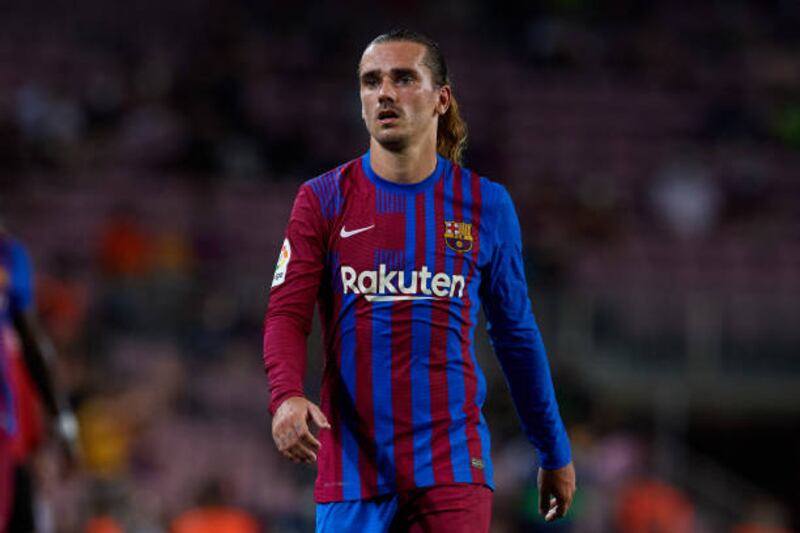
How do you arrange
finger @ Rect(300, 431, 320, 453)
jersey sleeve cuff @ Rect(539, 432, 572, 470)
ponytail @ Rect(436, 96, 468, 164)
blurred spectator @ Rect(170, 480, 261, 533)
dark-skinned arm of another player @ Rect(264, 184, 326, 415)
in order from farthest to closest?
1. blurred spectator @ Rect(170, 480, 261, 533)
2. ponytail @ Rect(436, 96, 468, 164)
3. jersey sleeve cuff @ Rect(539, 432, 572, 470)
4. dark-skinned arm of another player @ Rect(264, 184, 326, 415)
5. finger @ Rect(300, 431, 320, 453)

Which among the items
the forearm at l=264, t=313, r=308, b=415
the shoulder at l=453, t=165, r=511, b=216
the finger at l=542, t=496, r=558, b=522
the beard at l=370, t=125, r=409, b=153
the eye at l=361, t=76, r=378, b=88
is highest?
the eye at l=361, t=76, r=378, b=88

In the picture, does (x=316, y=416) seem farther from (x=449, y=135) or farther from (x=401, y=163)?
(x=449, y=135)

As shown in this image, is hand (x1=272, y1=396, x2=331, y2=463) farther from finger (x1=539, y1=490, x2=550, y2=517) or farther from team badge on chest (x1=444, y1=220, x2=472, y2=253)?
finger (x1=539, y1=490, x2=550, y2=517)

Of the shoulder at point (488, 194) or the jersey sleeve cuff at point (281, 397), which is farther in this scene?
the shoulder at point (488, 194)

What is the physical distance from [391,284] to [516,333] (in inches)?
15.9

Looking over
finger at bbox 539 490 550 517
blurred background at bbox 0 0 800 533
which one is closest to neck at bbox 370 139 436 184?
finger at bbox 539 490 550 517

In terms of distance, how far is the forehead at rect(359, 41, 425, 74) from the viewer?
145 inches

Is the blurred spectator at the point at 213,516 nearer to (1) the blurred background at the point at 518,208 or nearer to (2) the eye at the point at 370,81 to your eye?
(1) the blurred background at the point at 518,208

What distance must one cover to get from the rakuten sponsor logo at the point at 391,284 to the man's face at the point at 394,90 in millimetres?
355

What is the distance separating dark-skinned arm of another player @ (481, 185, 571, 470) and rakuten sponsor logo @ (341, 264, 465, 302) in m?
0.21

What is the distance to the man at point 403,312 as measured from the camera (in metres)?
3.59

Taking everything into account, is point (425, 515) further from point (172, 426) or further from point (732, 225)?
point (732, 225)

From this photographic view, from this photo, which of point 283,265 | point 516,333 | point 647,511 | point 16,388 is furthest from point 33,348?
point 647,511

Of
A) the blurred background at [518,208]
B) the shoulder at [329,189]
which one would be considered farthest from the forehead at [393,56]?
the blurred background at [518,208]
